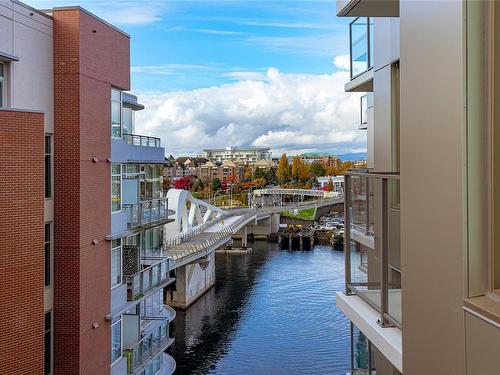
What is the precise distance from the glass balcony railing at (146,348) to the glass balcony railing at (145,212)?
129 inches

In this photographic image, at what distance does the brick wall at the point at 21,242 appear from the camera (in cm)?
910

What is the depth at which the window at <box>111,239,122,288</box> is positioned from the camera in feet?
46.8

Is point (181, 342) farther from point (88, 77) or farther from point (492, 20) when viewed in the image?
point (492, 20)

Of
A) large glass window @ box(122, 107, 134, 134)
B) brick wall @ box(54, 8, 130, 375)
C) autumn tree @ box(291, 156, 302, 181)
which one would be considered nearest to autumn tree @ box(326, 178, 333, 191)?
autumn tree @ box(291, 156, 302, 181)

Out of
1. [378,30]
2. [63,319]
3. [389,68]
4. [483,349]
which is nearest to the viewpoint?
[483,349]

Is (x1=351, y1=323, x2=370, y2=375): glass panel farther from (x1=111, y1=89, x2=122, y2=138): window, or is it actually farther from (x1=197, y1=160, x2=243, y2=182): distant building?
(x1=197, y1=160, x2=243, y2=182): distant building

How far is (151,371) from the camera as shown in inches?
669

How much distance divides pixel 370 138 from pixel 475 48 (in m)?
6.79

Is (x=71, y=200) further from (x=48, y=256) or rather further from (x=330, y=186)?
(x=330, y=186)

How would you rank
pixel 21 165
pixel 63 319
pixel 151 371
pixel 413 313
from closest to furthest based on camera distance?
pixel 413 313 → pixel 21 165 → pixel 63 319 → pixel 151 371

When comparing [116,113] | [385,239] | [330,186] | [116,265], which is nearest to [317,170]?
[330,186]

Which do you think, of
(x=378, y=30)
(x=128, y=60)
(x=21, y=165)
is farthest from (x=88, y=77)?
(x=378, y=30)

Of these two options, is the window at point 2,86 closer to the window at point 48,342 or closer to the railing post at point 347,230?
the window at point 48,342

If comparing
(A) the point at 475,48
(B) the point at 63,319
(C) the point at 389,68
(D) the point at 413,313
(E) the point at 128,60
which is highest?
(E) the point at 128,60
